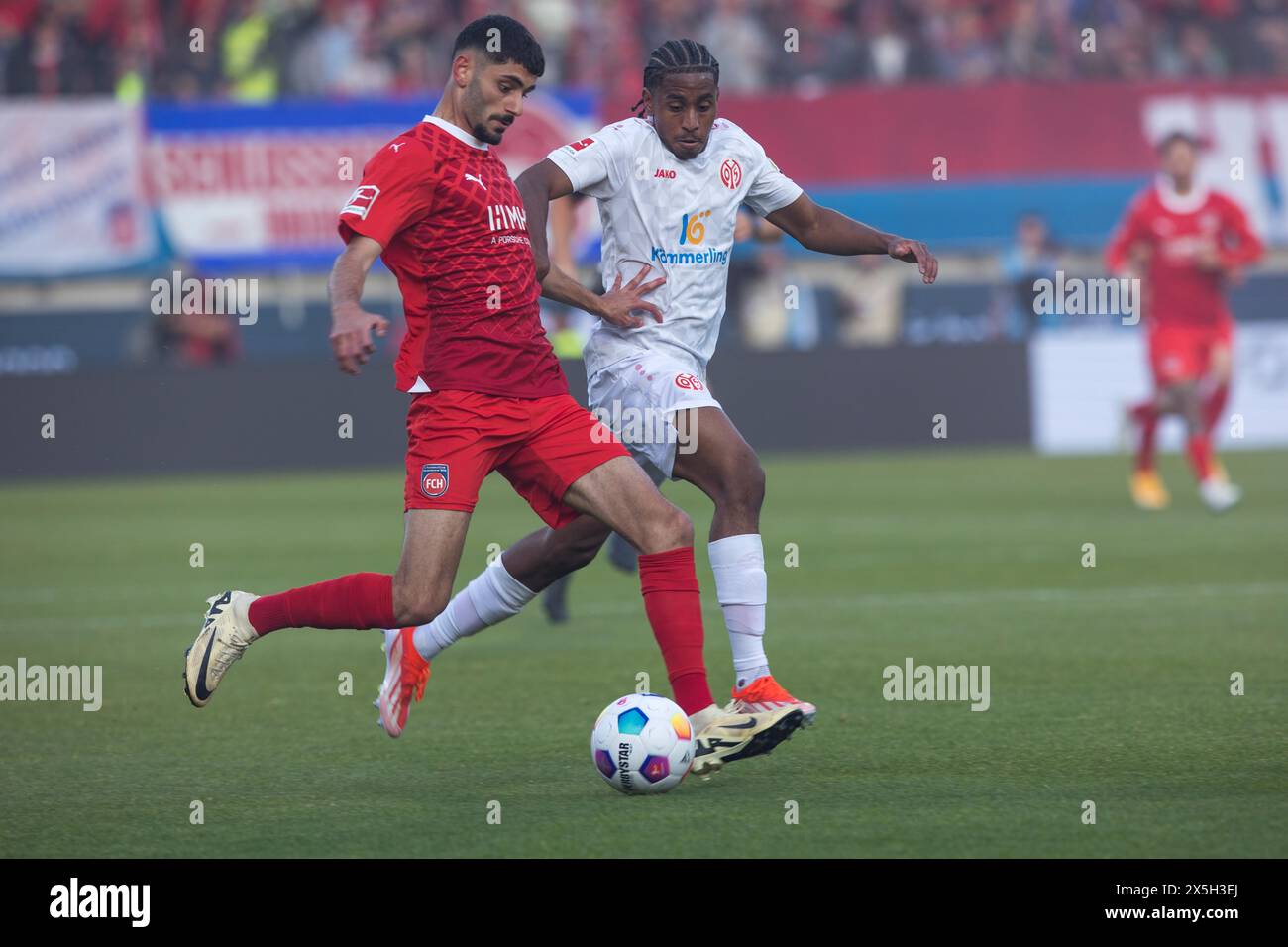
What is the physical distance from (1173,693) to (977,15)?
1779 centimetres

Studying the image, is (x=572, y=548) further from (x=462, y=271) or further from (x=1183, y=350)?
(x=1183, y=350)

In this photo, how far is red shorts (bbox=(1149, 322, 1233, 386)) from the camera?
14.4 metres

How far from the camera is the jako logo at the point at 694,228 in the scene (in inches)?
259

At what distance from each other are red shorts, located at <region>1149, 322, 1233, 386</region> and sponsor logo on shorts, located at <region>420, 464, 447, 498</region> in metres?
9.55

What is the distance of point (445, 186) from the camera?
5840 millimetres

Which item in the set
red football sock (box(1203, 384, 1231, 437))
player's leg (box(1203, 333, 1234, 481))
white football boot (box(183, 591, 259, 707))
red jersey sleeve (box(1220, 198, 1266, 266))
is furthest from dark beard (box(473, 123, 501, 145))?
red football sock (box(1203, 384, 1231, 437))

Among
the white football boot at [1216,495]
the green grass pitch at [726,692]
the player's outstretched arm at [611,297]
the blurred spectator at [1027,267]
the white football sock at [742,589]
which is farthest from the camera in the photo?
the blurred spectator at [1027,267]

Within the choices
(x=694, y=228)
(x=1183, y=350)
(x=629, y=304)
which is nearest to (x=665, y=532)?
(x=629, y=304)

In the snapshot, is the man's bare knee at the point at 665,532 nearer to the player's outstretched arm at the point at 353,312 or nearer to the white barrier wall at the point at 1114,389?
the player's outstretched arm at the point at 353,312

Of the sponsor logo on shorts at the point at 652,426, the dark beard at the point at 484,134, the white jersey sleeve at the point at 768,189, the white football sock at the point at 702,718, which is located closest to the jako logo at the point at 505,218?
the dark beard at the point at 484,134

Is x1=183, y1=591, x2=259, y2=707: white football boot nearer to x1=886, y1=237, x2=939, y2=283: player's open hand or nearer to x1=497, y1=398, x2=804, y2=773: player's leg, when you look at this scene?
x1=497, y1=398, x2=804, y2=773: player's leg

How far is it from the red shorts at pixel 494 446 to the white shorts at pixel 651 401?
30 centimetres

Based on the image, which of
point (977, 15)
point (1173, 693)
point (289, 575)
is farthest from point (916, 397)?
point (1173, 693)
